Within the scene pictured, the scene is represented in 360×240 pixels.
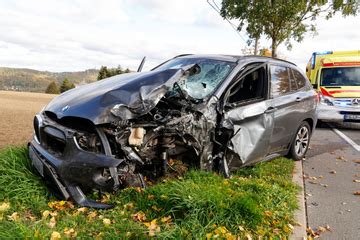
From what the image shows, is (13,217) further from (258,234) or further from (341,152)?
(341,152)

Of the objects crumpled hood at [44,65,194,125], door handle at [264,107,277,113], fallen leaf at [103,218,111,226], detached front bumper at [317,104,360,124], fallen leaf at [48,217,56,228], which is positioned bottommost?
detached front bumper at [317,104,360,124]

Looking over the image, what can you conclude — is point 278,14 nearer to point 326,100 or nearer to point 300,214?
point 326,100

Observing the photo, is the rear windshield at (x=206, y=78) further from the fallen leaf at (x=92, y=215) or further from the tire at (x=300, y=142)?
the tire at (x=300, y=142)

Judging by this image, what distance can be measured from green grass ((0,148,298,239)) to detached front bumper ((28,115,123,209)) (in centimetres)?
17

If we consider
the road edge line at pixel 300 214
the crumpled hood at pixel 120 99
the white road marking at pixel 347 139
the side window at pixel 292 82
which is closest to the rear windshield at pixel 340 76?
the white road marking at pixel 347 139

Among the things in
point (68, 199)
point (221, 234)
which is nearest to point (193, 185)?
point (221, 234)

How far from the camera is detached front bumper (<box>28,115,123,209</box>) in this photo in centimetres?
343

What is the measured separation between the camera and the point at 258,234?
3240 millimetres

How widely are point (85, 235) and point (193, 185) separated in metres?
1.23

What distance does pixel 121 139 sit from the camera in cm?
364

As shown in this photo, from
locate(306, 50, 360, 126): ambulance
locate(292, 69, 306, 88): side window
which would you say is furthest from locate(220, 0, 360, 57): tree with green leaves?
locate(292, 69, 306, 88): side window

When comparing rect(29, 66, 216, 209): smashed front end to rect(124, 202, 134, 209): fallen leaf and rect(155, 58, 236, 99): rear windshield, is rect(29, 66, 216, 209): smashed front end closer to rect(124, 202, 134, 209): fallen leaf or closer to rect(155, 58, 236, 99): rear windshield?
rect(124, 202, 134, 209): fallen leaf

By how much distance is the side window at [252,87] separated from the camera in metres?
5.03

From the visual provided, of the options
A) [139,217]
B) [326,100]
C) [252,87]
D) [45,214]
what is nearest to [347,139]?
[326,100]
